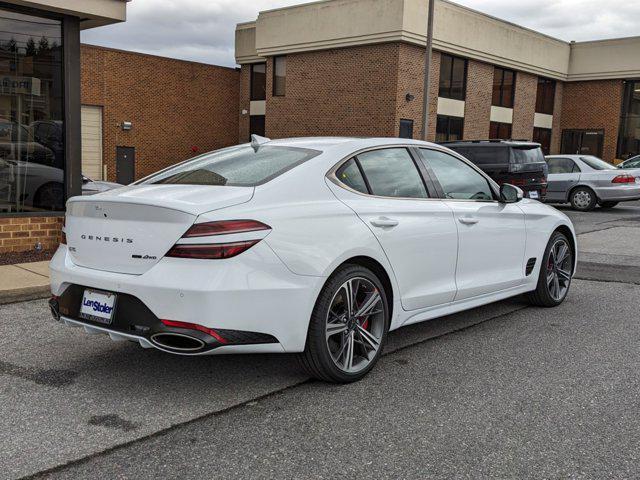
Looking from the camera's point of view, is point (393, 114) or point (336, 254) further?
point (393, 114)

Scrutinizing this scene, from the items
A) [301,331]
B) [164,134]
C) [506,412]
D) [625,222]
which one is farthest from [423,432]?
[164,134]

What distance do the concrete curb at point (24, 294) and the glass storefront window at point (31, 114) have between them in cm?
249

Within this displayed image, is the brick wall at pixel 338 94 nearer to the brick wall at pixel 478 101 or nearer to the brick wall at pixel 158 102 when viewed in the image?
the brick wall at pixel 158 102

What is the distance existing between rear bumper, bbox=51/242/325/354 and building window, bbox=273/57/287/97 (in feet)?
87.3

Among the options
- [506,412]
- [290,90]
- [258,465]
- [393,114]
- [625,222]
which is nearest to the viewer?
[258,465]

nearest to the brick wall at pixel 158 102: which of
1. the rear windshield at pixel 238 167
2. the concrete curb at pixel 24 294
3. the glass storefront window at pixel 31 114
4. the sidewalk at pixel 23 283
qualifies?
the glass storefront window at pixel 31 114

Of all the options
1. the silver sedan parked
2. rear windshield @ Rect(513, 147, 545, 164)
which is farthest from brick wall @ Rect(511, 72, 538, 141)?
rear windshield @ Rect(513, 147, 545, 164)

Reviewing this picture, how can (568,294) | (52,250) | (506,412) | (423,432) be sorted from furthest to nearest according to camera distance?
(52,250), (568,294), (506,412), (423,432)

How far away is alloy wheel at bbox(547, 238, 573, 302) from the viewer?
21.0 feet

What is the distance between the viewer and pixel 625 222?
15562 mm

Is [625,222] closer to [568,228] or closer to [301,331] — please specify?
[568,228]

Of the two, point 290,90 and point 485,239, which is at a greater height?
point 290,90

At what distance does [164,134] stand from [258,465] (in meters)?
29.0

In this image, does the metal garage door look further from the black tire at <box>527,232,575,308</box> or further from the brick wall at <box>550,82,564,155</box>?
the black tire at <box>527,232,575,308</box>
